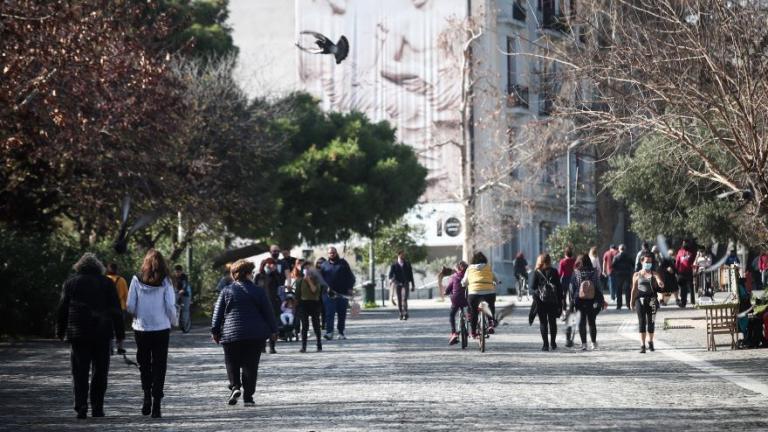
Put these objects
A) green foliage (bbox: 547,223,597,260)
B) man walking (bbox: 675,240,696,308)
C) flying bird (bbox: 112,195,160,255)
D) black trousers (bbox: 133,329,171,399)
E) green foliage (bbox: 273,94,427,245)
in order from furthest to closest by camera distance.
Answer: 1. green foliage (bbox: 273,94,427,245)
2. green foliage (bbox: 547,223,597,260)
3. man walking (bbox: 675,240,696,308)
4. flying bird (bbox: 112,195,160,255)
5. black trousers (bbox: 133,329,171,399)

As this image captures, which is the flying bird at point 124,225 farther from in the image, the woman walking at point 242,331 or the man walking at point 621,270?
the woman walking at point 242,331

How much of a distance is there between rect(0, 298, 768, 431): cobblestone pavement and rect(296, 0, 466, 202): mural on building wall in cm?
4101

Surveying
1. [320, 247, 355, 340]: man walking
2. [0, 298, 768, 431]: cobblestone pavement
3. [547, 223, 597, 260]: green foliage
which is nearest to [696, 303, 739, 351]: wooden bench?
[0, 298, 768, 431]: cobblestone pavement

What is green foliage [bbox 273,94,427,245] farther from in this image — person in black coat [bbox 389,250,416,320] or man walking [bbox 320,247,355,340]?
man walking [bbox 320,247,355,340]

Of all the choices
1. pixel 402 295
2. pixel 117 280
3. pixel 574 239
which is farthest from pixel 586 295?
pixel 574 239

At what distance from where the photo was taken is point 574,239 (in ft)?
166

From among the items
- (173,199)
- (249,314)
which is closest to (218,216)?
(173,199)

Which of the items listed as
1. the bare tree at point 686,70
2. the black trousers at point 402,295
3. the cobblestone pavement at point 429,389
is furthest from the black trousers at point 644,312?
the black trousers at point 402,295

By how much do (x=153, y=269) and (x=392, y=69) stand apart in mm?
55506

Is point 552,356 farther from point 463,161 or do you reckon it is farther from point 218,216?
point 463,161

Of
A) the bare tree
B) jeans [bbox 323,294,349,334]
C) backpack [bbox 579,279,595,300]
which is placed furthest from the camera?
jeans [bbox 323,294,349,334]

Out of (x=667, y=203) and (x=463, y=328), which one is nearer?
(x=463, y=328)

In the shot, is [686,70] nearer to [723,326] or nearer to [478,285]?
[723,326]

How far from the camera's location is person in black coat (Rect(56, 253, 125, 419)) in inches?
587
